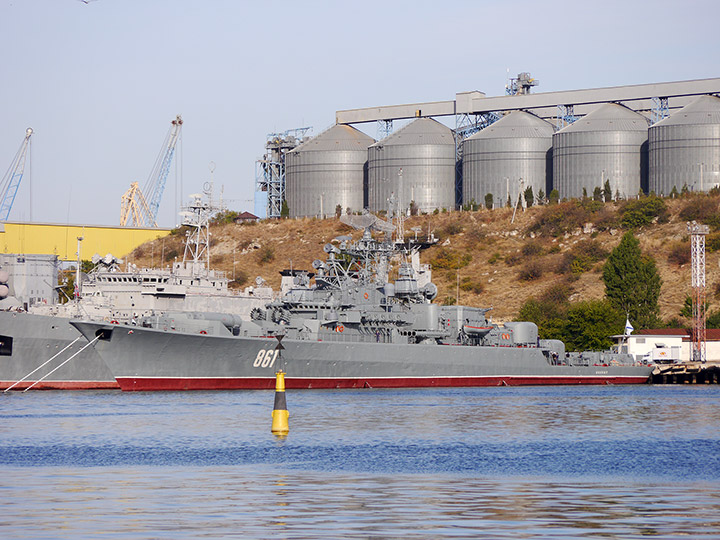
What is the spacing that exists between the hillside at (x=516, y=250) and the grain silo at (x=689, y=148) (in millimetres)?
2440

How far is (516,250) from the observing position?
365 ft

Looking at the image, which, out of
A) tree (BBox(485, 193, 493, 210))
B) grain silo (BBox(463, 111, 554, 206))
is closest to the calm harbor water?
grain silo (BBox(463, 111, 554, 206))

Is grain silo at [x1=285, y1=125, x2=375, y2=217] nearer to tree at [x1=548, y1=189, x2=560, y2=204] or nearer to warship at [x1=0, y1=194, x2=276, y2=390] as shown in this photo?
tree at [x1=548, y1=189, x2=560, y2=204]

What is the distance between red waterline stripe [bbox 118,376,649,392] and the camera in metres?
55.3

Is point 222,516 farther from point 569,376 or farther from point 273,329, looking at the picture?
point 569,376

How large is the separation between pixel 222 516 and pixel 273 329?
4637cm

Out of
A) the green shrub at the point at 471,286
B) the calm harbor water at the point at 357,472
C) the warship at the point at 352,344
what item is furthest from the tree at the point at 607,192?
the calm harbor water at the point at 357,472

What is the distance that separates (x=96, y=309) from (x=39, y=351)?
20.4 feet

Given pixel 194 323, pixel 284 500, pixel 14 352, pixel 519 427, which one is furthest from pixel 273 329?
pixel 284 500

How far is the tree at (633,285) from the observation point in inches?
3565

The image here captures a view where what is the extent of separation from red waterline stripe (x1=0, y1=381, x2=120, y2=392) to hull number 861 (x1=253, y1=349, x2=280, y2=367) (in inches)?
313

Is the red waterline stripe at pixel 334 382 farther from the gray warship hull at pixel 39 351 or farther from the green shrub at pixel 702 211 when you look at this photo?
the green shrub at pixel 702 211

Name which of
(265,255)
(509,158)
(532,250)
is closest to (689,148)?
(532,250)

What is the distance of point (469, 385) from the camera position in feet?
221
